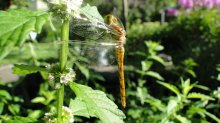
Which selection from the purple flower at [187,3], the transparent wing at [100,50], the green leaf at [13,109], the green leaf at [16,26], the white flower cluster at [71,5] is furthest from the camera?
the purple flower at [187,3]

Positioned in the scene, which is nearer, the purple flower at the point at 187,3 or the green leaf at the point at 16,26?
the green leaf at the point at 16,26

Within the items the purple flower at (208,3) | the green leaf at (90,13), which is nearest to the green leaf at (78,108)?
the green leaf at (90,13)

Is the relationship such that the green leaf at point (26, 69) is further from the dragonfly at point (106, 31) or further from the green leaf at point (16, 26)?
the green leaf at point (16, 26)

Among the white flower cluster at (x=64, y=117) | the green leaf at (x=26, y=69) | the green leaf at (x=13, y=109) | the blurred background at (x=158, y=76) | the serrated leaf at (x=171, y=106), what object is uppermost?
the blurred background at (x=158, y=76)

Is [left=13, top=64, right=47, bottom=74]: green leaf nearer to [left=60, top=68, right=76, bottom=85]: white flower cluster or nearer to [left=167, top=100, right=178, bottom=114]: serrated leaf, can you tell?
[left=60, top=68, right=76, bottom=85]: white flower cluster

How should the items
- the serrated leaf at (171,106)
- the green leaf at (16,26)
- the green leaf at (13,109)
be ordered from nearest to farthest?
the green leaf at (16,26)
the serrated leaf at (171,106)
the green leaf at (13,109)

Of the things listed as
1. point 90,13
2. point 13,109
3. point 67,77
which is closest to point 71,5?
point 90,13

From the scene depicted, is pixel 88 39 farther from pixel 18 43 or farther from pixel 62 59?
pixel 18 43

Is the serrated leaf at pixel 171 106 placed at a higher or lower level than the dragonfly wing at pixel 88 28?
higher
